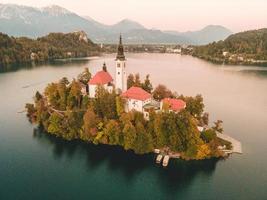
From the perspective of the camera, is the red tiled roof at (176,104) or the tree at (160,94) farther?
the tree at (160,94)

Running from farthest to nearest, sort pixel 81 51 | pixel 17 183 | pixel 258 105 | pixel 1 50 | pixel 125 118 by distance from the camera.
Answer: pixel 81 51
pixel 1 50
pixel 258 105
pixel 125 118
pixel 17 183

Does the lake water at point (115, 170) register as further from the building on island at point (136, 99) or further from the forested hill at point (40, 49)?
the forested hill at point (40, 49)

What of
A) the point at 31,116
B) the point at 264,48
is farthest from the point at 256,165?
the point at 264,48

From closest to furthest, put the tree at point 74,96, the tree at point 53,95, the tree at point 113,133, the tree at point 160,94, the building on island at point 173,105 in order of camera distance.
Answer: the building on island at point 173,105, the tree at point 113,133, the tree at point 74,96, the tree at point 160,94, the tree at point 53,95

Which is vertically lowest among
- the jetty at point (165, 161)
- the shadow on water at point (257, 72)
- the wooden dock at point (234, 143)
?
the jetty at point (165, 161)

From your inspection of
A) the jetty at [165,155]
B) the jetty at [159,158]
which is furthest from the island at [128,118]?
the jetty at [159,158]

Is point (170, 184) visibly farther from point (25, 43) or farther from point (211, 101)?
point (25, 43)

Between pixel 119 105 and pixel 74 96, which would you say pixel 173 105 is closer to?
pixel 119 105
